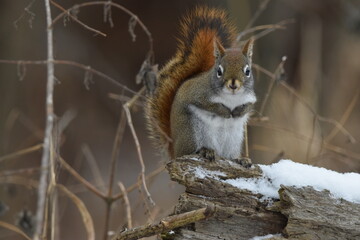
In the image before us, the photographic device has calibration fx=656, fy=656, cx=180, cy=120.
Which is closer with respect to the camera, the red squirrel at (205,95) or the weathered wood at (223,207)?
the weathered wood at (223,207)

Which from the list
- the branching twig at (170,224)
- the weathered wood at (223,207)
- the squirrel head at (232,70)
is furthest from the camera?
the squirrel head at (232,70)

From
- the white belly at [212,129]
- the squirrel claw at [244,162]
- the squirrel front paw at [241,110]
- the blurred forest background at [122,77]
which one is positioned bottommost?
the squirrel claw at [244,162]

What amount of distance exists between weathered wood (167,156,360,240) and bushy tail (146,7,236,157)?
23.8 inches

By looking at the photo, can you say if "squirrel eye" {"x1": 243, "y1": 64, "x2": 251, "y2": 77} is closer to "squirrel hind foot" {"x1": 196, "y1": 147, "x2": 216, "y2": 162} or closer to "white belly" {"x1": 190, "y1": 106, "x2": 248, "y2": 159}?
"white belly" {"x1": 190, "y1": 106, "x2": 248, "y2": 159}

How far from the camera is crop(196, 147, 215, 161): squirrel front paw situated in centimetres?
238

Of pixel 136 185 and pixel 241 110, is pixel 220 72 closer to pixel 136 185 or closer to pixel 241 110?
pixel 241 110

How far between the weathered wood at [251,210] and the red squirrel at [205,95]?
0.61ft

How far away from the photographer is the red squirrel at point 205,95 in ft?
8.22

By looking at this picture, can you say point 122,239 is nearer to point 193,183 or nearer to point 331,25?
point 193,183

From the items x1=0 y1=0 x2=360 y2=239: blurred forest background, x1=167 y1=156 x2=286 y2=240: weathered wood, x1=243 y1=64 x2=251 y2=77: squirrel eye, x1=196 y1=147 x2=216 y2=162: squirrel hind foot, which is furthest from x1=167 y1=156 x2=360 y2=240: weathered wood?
x1=0 y1=0 x2=360 y2=239: blurred forest background

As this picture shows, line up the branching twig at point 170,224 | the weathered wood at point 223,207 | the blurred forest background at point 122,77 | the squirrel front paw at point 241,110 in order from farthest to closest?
the blurred forest background at point 122,77
the squirrel front paw at point 241,110
the weathered wood at point 223,207
the branching twig at point 170,224

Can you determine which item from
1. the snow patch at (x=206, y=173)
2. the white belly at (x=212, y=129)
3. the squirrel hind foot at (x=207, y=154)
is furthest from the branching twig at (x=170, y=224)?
the white belly at (x=212, y=129)

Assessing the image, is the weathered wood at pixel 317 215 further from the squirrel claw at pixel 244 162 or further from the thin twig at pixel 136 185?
the thin twig at pixel 136 185

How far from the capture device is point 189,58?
2867mm
